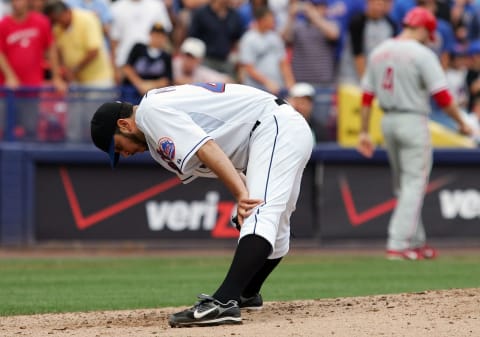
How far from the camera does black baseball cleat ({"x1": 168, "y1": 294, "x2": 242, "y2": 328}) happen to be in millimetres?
6137

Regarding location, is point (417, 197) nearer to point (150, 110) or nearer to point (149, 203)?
point (149, 203)

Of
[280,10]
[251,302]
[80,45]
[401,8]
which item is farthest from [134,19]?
[251,302]

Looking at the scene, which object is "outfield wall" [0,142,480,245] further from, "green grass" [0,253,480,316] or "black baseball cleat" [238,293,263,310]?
"black baseball cleat" [238,293,263,310]

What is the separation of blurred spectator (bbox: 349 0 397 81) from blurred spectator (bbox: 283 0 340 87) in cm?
30

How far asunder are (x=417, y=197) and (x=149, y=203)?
3.97 metres

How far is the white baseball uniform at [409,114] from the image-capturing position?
11.4m

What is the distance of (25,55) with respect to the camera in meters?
13.8

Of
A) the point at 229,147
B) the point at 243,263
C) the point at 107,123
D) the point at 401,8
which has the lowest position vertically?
the point at 243,263

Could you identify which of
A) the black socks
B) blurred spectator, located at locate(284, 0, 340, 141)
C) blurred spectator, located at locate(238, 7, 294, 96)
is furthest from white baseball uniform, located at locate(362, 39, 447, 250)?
the black socks

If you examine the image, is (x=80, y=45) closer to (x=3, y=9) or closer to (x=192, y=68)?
(x=192, y=68)

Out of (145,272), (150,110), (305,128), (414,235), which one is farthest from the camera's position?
(414,235)

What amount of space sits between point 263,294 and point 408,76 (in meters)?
3.87

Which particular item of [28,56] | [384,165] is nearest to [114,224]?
[28,56]

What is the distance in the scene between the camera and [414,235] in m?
12.0
